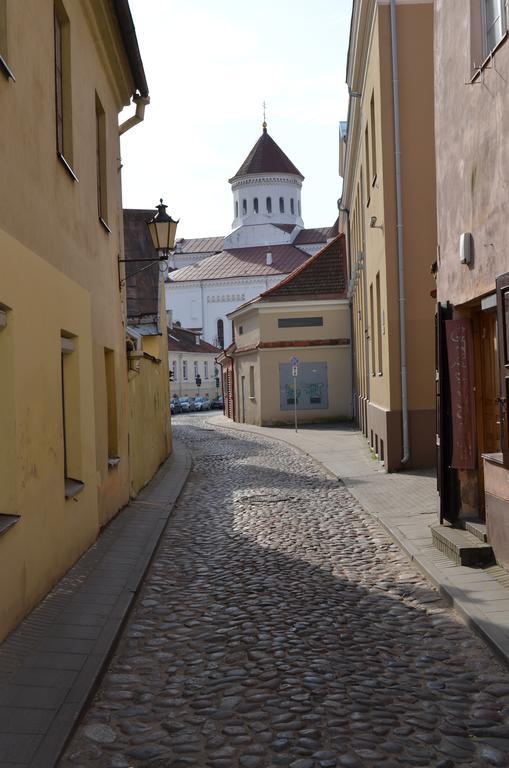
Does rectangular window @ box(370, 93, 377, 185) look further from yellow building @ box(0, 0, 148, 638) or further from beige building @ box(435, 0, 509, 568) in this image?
beige building @ box(435, 0, 509, 568)

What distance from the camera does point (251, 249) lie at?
314 ft

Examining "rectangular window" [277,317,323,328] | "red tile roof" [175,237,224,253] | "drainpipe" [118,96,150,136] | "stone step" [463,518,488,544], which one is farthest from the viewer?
"red tile roof" [175,237,224,253]

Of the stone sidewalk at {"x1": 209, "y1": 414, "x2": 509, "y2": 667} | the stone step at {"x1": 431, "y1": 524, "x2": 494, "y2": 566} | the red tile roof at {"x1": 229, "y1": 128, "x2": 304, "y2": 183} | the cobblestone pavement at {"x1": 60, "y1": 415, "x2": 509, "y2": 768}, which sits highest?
the red tile roof at {"x1": 229, "y1": 128, "x2": 304, "y2": 183}

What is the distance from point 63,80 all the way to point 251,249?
87144 millimetres

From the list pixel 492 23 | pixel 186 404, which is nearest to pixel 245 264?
pixel 186 404

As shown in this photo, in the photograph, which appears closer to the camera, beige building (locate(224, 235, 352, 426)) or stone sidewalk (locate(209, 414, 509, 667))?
stone sidewalk (locate(209, 414, 509, 667))

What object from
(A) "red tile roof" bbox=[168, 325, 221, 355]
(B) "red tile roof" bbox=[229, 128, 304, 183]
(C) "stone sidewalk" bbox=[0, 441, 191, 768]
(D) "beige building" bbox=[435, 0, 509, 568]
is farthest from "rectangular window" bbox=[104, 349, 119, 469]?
(B) "red tile roof" bbox=[229, 128, 304, 183]

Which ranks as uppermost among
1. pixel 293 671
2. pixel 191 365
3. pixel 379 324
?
pixel 191 365

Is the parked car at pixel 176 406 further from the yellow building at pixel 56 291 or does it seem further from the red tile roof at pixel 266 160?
the yellow building at pixel 56 291

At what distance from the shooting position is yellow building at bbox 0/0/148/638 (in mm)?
6242

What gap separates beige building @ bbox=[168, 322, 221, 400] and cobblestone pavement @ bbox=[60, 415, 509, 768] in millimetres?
67190

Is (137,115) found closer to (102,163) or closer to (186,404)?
(102,163)

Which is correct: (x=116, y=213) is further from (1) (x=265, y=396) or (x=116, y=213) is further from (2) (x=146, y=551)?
(1) (x=265, y=396)

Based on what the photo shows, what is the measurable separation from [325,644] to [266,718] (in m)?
1.34
